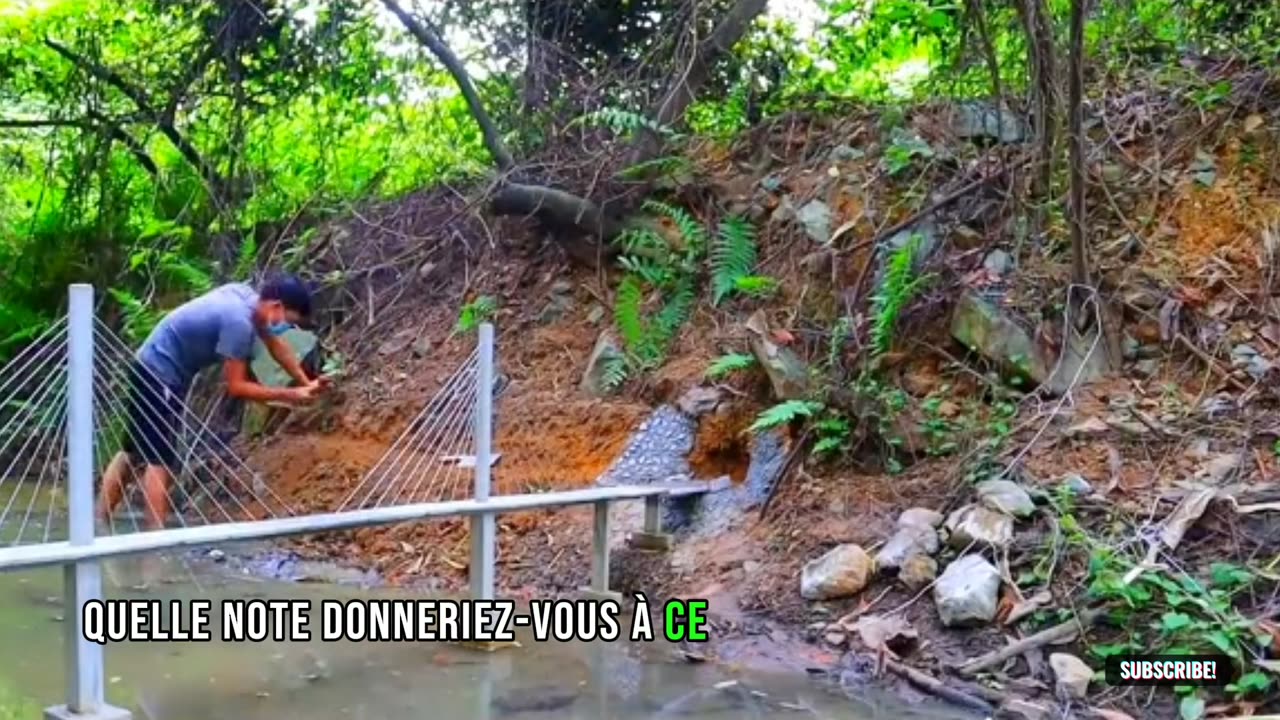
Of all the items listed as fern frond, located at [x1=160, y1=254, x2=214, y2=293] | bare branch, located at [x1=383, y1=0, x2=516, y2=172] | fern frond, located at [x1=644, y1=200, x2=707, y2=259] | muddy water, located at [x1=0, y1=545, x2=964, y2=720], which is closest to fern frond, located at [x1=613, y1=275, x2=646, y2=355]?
fern frond, located at [x1=644, y1=200, x2=707, y2=259]

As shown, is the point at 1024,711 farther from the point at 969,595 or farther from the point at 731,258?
the point at 731,258

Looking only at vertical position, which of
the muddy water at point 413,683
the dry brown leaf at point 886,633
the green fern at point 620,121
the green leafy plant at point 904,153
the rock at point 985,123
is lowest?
the muddy water at point 413,683

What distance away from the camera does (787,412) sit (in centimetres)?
508

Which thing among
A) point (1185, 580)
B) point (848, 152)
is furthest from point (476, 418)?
point (848, 152)

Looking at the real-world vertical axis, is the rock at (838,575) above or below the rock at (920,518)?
below

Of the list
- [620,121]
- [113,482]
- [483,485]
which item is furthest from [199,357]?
[620,121]

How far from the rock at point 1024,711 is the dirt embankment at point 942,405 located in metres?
0.07

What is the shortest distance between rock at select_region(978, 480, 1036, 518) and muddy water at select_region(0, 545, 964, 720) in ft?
3.22

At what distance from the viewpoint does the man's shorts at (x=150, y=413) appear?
15.1 ft

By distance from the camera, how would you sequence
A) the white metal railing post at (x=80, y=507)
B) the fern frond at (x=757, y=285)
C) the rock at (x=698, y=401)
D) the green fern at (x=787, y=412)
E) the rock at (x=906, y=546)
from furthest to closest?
the fern frond at (x=757, y=285) → the rock at (x=698, y=401) → the green fern at (x=787, y=412) → the rock at (x=906, y=546) → the white metal railing post at (x=80, y=507)

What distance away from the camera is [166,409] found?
15.9ft

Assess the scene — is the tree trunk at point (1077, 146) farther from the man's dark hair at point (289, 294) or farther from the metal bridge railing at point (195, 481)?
the man's dark hair at point (289, 294)

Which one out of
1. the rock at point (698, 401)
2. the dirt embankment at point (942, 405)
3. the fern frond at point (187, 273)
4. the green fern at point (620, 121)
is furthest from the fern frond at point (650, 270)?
the fern frond at point (187, 273)

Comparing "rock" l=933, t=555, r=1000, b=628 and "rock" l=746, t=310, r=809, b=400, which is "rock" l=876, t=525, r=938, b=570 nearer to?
"rock" l=933, t=555, r=1000, b=628
